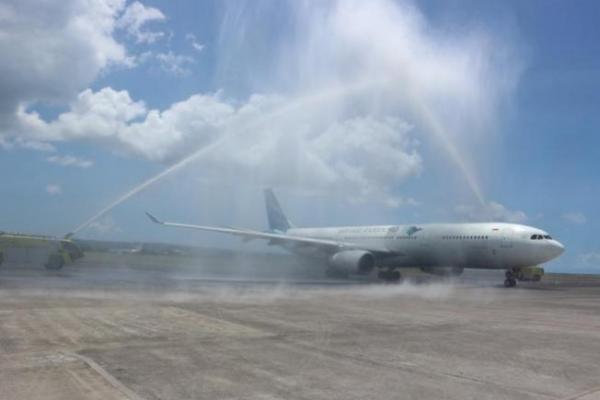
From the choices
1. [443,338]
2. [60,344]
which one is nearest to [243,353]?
[60,344]

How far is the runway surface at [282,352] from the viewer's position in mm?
7969

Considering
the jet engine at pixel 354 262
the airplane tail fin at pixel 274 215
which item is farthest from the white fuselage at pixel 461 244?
the airplane tail fin at pixel 274 215

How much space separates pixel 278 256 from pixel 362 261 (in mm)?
16764

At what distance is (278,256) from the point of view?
58312mm

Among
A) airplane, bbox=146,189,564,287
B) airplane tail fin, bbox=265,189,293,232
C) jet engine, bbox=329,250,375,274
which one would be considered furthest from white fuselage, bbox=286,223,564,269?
airplane tail fin, bbox=265,189,293,232

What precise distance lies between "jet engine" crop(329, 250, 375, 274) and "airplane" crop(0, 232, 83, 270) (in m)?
22.9

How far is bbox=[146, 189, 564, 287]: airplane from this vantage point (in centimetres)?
3809

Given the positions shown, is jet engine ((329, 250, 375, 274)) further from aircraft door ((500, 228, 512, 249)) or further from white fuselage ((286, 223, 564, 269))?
aircraft door ((500, 228, 512, 249))

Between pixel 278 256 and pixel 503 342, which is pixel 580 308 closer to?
pixel 503 342

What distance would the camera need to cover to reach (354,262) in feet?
142

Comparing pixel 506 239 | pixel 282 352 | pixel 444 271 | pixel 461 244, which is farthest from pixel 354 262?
pixel 282 352

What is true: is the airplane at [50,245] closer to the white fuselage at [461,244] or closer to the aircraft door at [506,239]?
the white fuselage at [461,244]

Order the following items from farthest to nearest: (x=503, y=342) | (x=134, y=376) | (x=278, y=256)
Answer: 1. (x=278, y=256)
2. (x=503, y=342)
3. (x=134, y=376)

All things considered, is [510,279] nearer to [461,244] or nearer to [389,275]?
[461,244]
